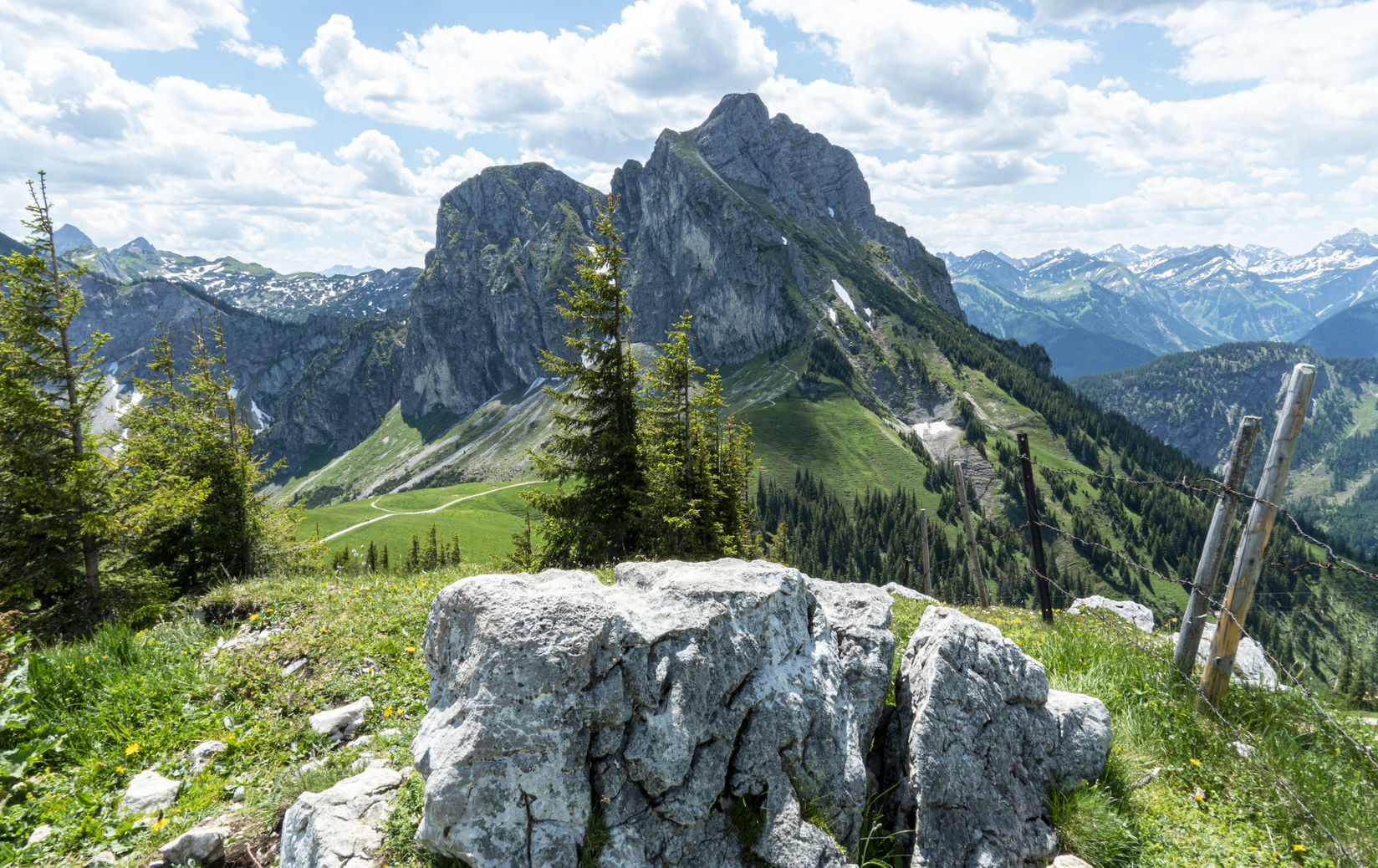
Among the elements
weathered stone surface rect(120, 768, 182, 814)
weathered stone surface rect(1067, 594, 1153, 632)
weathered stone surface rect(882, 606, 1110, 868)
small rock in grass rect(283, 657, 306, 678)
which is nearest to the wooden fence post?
weathered stone surface rect(1067, 594, 1153, 632)

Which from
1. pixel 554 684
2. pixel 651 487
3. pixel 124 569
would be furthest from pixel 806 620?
pixel 124 569

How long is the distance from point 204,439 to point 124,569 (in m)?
7.13

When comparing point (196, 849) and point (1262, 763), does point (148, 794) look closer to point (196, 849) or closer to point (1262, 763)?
point (196, 849)

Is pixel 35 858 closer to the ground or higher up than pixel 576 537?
higher up

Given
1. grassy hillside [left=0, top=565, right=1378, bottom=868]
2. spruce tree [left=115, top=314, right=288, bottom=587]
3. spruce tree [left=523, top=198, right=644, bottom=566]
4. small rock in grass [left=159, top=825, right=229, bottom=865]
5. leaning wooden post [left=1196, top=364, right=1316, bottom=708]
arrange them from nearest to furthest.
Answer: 1. small rock in grass [left=159, top=825, right=229, bottom=865]
2. grassy hillside [left=0, top=565, right=1378, bottom=868]
3. leaning wooden post [left=1196, top=364, right=1316, bottom=708]
4. spruce tree [left=115, top=314, right=288, bottom=587]
5. spruce tree [left=523, top=198, right=644, bottom=566]

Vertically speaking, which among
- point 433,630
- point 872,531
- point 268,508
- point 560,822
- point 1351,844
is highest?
point 433,630

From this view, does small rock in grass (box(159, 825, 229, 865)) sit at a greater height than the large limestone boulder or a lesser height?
lesser

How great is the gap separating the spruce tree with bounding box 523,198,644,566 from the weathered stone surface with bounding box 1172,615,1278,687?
54.5 feet

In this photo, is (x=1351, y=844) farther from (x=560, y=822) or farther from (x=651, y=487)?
(x=651, y=487)

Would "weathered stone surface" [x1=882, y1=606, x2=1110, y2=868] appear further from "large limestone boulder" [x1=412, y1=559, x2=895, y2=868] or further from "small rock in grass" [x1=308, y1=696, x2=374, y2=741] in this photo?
"small rock in grass" [x1=308, y1=696, x2=374, y2=741]

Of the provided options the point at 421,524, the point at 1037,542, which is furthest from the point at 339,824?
the point at 421,524

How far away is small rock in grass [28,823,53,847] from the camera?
251 inches

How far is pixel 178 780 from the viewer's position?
7582 millimetres

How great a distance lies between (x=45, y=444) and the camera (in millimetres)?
16297
